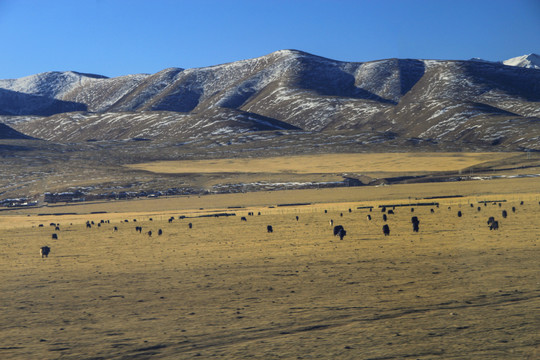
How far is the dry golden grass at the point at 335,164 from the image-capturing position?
145875mm

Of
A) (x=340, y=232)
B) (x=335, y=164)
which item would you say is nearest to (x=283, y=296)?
(x=340, y=232)

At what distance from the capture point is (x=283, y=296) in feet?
71.9

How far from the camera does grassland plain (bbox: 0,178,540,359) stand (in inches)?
615

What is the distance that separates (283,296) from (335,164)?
136 metres

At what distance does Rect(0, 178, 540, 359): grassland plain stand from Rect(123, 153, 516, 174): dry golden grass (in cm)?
9870

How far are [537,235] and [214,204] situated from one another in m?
68.6

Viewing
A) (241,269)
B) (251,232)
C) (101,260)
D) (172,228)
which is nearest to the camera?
(241,269)

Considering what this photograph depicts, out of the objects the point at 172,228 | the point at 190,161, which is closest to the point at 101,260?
the point at 172,228

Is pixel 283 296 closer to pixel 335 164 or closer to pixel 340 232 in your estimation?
pixel 340 232

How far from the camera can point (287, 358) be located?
47.7ft

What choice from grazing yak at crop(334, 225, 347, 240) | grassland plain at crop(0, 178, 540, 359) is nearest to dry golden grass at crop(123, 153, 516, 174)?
grassland plain at crop(0, 178, 540, 359)

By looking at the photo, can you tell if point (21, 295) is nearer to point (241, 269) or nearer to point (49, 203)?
point (241, 269)

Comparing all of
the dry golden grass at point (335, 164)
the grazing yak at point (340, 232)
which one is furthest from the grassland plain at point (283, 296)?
the dry golden grass at point (335, 164)

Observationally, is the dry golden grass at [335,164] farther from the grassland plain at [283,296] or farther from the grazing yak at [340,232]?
the grazing yak at [340,232]
